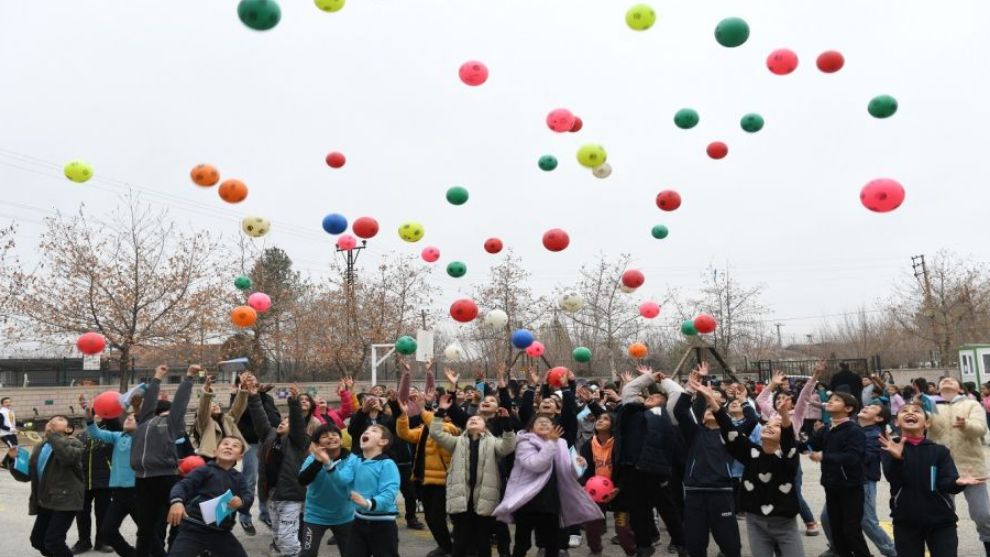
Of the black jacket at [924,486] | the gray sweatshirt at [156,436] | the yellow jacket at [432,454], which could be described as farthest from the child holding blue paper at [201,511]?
the black jacket at [924,486]

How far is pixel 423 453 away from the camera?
7.89m

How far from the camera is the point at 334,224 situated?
42.7 ft

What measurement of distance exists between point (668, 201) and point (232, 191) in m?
6.78

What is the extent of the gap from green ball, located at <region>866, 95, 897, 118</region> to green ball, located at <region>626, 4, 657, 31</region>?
303cm

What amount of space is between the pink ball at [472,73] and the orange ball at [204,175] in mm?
3769

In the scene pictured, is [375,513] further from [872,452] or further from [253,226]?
[253,226]

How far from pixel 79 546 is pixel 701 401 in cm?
665

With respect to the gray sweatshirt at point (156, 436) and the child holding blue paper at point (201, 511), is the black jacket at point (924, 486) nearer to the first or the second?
the child holding blue paper at point (201, 511)

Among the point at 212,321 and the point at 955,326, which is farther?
the point at 955,326

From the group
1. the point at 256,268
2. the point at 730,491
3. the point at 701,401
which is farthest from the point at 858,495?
the point at 256,268

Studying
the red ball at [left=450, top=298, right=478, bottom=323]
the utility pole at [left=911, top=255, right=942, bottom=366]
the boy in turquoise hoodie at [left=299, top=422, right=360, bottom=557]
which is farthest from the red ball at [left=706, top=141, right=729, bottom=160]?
the utility pole at [left=911, top=255, right=942, bottom=366]

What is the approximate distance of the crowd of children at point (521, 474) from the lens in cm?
565

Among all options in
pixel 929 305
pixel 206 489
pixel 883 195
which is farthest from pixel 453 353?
pixel 929 305

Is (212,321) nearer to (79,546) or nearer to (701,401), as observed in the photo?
(79,546)
